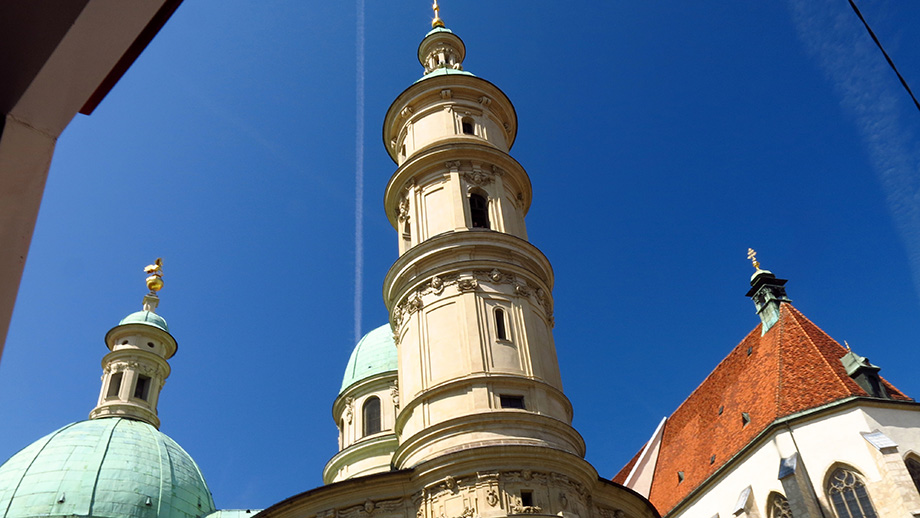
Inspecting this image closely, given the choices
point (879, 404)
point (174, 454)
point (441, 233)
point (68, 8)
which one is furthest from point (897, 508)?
point (174, 454)

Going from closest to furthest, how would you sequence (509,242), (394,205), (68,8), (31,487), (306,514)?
(68,8)
(306,514)
(509,242)
(394,205)
(31,487)

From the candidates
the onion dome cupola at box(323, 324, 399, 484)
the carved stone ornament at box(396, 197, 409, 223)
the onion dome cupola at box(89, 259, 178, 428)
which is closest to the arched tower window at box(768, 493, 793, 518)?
the onion dome cupola at box(323, 324, 399, 484)

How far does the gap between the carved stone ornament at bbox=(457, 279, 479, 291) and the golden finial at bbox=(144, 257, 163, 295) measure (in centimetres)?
3521

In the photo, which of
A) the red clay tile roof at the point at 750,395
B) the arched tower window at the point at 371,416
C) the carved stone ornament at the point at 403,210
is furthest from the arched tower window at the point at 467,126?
the red clay tile roof at the point at 750,395

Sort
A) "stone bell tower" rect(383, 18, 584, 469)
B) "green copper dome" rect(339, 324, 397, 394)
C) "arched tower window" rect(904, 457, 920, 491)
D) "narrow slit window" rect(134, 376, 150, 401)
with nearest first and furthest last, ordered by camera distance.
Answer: "stone bell tower" rect(383, 18, 584, 469) → "arched tower window" rect(904, 457, 920, 491) → "green copper dome" rect(339, 324, 397, 394) → "narrow slit window" rect(134, 376, 150, 401)

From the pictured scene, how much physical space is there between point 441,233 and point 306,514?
889 cm

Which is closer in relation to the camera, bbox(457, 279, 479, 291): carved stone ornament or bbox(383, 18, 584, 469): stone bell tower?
bbox(383, 18, 584, 469): stone bell tower

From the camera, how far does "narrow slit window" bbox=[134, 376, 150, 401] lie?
143ft

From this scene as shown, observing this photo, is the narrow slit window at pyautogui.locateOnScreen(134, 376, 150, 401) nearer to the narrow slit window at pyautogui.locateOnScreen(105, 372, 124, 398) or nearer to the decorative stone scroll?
the narrow slit window at pyautogui.locateOnScreen(105, 372, 124, 398)

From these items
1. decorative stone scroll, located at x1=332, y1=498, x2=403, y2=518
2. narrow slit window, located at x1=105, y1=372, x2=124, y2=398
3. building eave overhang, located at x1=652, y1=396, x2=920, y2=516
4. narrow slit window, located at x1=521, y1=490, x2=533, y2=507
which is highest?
narrow slit window, located at x1=105, y1=372, x2=124, y2=398

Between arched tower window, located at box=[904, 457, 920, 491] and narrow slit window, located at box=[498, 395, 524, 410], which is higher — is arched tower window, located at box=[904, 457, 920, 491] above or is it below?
below

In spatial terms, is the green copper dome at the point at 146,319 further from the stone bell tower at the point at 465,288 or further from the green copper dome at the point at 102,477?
the stone bell tower at the point at 465,288

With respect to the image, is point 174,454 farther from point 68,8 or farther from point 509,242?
point 68,8

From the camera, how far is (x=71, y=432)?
120 ft
